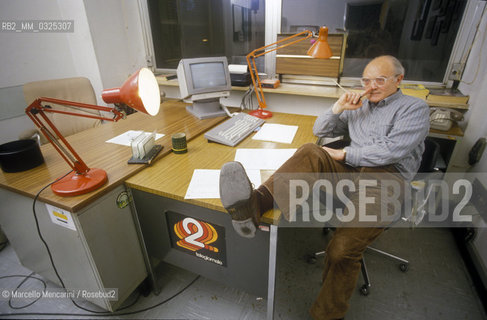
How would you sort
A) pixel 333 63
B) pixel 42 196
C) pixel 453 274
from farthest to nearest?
pixel 333 63 → pixel 453 274 → pixel 42 196

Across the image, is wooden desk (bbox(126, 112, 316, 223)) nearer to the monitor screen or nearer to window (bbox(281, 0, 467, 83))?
the monitor screen

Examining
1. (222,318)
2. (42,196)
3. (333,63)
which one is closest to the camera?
(42,196)

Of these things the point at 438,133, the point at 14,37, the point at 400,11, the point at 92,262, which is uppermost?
the point at 400,11

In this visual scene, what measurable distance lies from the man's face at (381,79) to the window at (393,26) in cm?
88

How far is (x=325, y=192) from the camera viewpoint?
1464mm

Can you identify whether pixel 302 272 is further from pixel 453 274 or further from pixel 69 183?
pixel 69 183

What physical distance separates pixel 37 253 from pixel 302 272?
60.8 inches

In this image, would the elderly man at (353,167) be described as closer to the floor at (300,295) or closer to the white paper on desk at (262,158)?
the white paper on desk at (262,158)

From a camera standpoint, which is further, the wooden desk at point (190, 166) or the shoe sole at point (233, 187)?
the wooden desk at point (190, 166)

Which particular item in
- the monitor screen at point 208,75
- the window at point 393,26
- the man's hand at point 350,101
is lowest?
the man's hand at point 350,101

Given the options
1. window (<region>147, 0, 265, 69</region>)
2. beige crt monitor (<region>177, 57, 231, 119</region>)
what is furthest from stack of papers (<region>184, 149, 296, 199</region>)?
window (<region>147, 0, 265, 69</region>)

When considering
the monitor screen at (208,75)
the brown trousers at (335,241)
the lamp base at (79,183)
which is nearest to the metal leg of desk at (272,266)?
the brown trousers at (335,241)

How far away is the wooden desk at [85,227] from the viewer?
1097 millimetres

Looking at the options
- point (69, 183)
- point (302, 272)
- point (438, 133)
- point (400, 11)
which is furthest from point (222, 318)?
point (400, 11)
